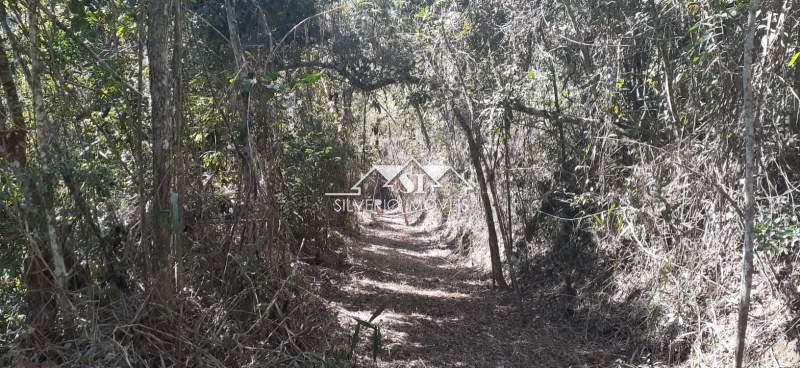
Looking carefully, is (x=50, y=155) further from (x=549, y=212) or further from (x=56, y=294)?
(x=549, y=212)

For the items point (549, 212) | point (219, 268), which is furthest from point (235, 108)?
point (549, 212)

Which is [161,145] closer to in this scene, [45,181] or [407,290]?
[45,181]

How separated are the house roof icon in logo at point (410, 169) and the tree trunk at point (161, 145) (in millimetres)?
5988

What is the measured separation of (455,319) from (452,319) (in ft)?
0.12

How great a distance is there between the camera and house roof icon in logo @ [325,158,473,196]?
12.4 meters

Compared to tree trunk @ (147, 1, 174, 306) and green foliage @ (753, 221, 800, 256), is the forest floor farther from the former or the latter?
tree trunk @ (147, 1, 174, 306)

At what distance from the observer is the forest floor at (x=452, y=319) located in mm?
5730

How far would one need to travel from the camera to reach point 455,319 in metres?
7.26

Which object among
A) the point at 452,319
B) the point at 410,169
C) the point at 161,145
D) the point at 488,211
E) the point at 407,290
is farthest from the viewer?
the point at 410,169

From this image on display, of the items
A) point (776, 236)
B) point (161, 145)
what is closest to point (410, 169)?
point (776, 236)

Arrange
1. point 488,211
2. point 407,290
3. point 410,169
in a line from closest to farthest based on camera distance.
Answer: point 488,211 < point 407,290 < point 410,169

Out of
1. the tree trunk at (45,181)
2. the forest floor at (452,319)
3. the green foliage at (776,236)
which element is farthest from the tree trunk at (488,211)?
the tree trunk at (45,181)

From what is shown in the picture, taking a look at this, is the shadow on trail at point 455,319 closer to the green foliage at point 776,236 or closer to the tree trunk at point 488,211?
the tree trunk at point 488,211

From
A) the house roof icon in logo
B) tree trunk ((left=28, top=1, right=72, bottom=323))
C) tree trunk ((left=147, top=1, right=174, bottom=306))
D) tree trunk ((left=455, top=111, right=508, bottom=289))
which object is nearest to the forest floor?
tree trunk ((left=455, top=111, right=508, bottom=289))
